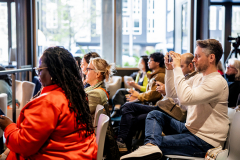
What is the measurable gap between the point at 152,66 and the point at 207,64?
1.75 meters

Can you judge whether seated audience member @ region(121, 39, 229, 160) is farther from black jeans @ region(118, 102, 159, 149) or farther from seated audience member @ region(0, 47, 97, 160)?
black jeans @ region(118, 102, 159, 149)

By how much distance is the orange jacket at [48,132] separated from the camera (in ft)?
3.62

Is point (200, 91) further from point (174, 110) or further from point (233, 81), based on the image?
point (233, 81)

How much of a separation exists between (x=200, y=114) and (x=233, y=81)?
215 centimetres

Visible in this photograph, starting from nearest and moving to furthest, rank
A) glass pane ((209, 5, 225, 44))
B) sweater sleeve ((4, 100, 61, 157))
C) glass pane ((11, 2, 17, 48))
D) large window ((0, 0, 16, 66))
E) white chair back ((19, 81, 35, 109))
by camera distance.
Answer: sweater sleeve ((4, 100, 61, 157)) → white chair back ((19, 81, 35, 109)) → glass pane ((11, 2, 17, 48)) → large window ((0, 0, 16, 66)) → glass pane ((209, 5, 225, 44))

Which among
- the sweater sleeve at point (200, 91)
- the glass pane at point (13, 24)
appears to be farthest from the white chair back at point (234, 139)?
the glass pane at point (13, 24)

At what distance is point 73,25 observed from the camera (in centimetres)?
712

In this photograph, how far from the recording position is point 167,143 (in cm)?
187

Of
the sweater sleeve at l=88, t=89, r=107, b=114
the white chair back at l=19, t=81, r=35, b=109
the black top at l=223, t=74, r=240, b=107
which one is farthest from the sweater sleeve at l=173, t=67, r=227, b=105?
the white chair back at l=19, t=81, r=35, b=109

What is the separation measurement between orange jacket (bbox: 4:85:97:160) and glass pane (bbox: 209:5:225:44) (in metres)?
6.14

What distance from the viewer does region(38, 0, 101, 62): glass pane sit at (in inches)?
277

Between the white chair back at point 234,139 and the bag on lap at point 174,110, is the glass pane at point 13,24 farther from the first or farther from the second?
the white chair back at point 234,139

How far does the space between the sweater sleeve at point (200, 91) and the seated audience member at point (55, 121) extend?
0.78 metres

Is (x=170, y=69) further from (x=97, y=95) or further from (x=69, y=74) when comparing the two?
(x=69, y=74)
